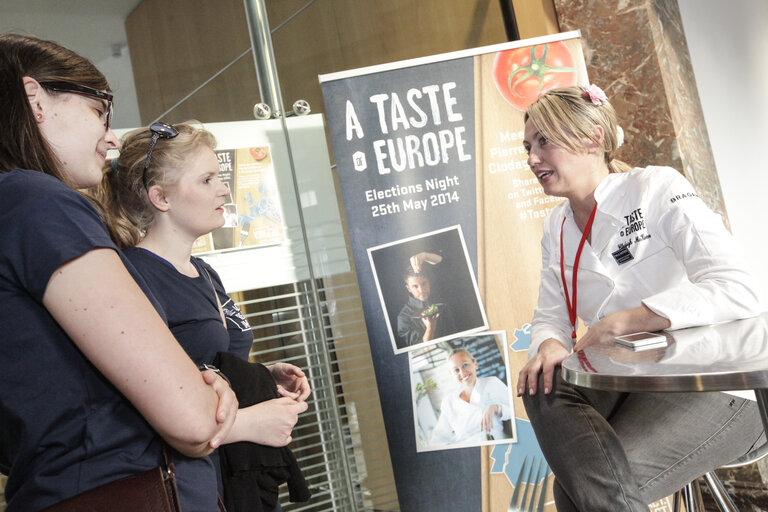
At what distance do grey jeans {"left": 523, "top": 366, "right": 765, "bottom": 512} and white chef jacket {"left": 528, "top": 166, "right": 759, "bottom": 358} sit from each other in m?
0.21

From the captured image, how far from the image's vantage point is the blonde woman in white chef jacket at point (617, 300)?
1521mm

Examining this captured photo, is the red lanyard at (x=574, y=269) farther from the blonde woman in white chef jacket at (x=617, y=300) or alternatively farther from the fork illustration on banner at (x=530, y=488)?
the fork illustration on banner at (x=530, y=488)

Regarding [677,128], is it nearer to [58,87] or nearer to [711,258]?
[711,258]

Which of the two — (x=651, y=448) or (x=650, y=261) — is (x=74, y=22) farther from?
(x=651, y=448)

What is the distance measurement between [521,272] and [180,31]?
2.08 m

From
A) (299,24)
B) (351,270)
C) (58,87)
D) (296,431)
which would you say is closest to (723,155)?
(351,270)

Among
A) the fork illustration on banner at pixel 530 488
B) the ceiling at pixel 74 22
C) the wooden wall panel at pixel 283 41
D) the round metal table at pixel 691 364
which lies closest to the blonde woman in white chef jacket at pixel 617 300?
the round metal table at pixel 691 364

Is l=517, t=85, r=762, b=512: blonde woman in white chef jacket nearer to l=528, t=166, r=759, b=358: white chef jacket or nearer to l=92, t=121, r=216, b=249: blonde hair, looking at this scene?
l=528, t=166, r=759, b=358: white chef jacket

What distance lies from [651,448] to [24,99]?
1437 millimetres

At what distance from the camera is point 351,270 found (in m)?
3.23

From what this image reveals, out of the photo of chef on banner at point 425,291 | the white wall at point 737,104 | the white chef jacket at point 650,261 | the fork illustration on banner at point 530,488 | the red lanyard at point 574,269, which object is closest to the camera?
the white chef jacket at point 650,261

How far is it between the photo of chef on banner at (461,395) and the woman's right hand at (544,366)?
93cm

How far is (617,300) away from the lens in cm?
188

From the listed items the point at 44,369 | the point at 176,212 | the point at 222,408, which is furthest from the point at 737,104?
the point at 44,369
